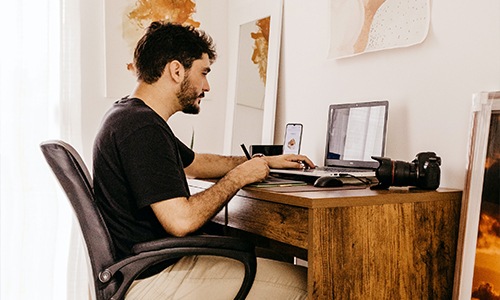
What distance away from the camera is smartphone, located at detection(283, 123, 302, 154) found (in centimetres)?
256

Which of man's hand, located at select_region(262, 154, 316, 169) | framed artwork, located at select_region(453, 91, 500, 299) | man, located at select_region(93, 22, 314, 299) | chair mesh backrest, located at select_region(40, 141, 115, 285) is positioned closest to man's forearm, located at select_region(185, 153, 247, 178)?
man's hand, located at select_region(262, 154, 316, 169)

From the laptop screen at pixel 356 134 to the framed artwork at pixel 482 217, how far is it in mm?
364

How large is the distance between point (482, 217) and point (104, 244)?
3.69ft

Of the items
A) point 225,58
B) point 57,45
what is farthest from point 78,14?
point 225,58

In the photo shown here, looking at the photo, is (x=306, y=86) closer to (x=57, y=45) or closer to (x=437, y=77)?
(x=437, y=77)

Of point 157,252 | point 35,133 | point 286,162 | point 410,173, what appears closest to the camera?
point 157,252

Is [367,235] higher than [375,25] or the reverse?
the reverse

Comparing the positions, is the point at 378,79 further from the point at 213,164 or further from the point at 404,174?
the point at 213,164

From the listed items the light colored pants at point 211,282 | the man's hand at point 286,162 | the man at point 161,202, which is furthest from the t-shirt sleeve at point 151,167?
the man's hand at point 286,162

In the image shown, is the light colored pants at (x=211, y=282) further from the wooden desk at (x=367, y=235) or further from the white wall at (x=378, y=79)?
the white wall at (x=378, y=79)

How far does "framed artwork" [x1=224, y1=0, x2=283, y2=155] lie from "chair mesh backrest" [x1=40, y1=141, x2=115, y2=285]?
1448mm

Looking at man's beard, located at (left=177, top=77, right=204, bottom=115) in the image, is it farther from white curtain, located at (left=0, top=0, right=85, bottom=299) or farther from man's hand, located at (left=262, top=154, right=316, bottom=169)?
white curtain, located at (left=0, top=0, right=85, bottom=299)

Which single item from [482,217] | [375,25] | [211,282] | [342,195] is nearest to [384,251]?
[342,195]

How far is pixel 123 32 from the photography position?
10.4 feet
